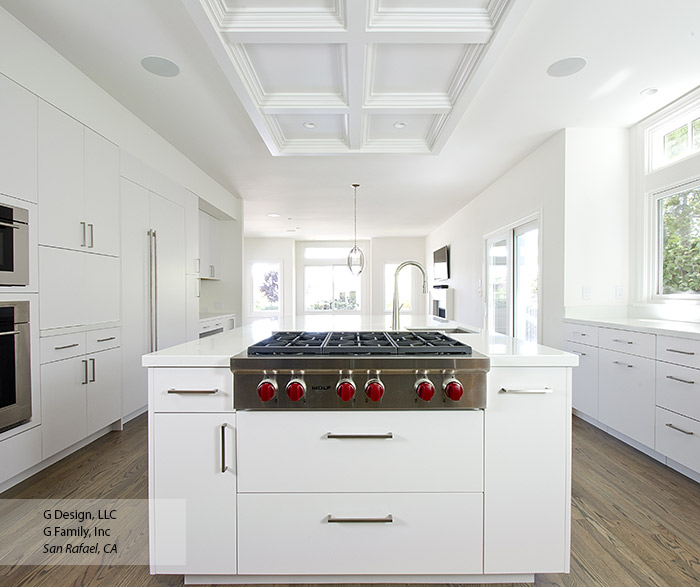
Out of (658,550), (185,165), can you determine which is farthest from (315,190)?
(658,550)

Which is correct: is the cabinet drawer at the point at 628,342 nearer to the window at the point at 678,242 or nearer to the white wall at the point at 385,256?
the window at the point at 678,242

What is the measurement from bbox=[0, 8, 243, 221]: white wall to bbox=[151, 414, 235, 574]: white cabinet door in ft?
6.98

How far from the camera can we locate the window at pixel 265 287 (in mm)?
10031

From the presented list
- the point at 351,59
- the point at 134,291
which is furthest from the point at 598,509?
the point at 134,291

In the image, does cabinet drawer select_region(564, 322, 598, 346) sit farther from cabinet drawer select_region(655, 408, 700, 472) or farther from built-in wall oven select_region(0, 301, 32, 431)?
built-in wall oven select_region(0, 301, 32, 431)

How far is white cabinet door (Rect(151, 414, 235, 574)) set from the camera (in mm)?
1246

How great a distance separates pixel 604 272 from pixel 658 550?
94.0 inches

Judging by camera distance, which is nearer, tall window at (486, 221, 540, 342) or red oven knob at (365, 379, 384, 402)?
red oven knob at (365, 379, 384, 402)

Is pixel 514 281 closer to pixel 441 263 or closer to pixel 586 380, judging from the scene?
pixel 586 380

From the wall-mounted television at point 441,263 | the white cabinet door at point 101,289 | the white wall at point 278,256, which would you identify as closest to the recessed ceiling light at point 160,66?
the white cabinet door at point 101,289

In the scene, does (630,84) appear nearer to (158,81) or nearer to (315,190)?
(158,81)

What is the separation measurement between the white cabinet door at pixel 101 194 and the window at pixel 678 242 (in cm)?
433

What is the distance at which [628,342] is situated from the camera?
2590mm

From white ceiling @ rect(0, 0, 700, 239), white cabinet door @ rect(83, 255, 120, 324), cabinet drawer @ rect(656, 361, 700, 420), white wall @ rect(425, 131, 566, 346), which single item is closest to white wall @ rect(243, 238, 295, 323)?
white wall @ rect(425, 131, 566, 346)
